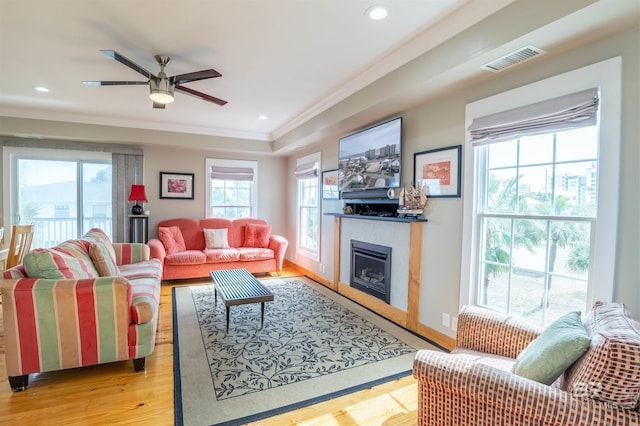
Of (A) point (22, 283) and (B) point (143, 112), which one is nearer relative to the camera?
(A) point (22, 283)

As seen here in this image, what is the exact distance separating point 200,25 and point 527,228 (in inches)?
112

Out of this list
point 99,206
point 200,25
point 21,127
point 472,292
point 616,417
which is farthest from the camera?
point 99,206

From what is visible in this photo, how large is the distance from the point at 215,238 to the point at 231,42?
361 centimetres

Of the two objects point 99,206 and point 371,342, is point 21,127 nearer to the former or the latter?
point 99,206

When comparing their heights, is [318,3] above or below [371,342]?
above

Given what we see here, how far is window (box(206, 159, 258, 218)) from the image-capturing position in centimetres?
600

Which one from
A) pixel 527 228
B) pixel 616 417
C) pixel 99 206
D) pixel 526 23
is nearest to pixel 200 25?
pixel 526 23

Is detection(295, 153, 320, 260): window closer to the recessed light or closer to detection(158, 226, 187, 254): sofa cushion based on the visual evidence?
detection(158, 226, 187, 254): sofa cushion

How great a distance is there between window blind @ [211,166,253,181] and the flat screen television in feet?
8.39

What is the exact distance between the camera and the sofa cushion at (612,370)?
3.45 ft

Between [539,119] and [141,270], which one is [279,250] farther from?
[539,119]

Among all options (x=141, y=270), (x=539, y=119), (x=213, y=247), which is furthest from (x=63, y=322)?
(x=539, y=119)

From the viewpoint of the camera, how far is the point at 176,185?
18.8 feet

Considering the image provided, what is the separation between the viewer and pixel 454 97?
107 inches
